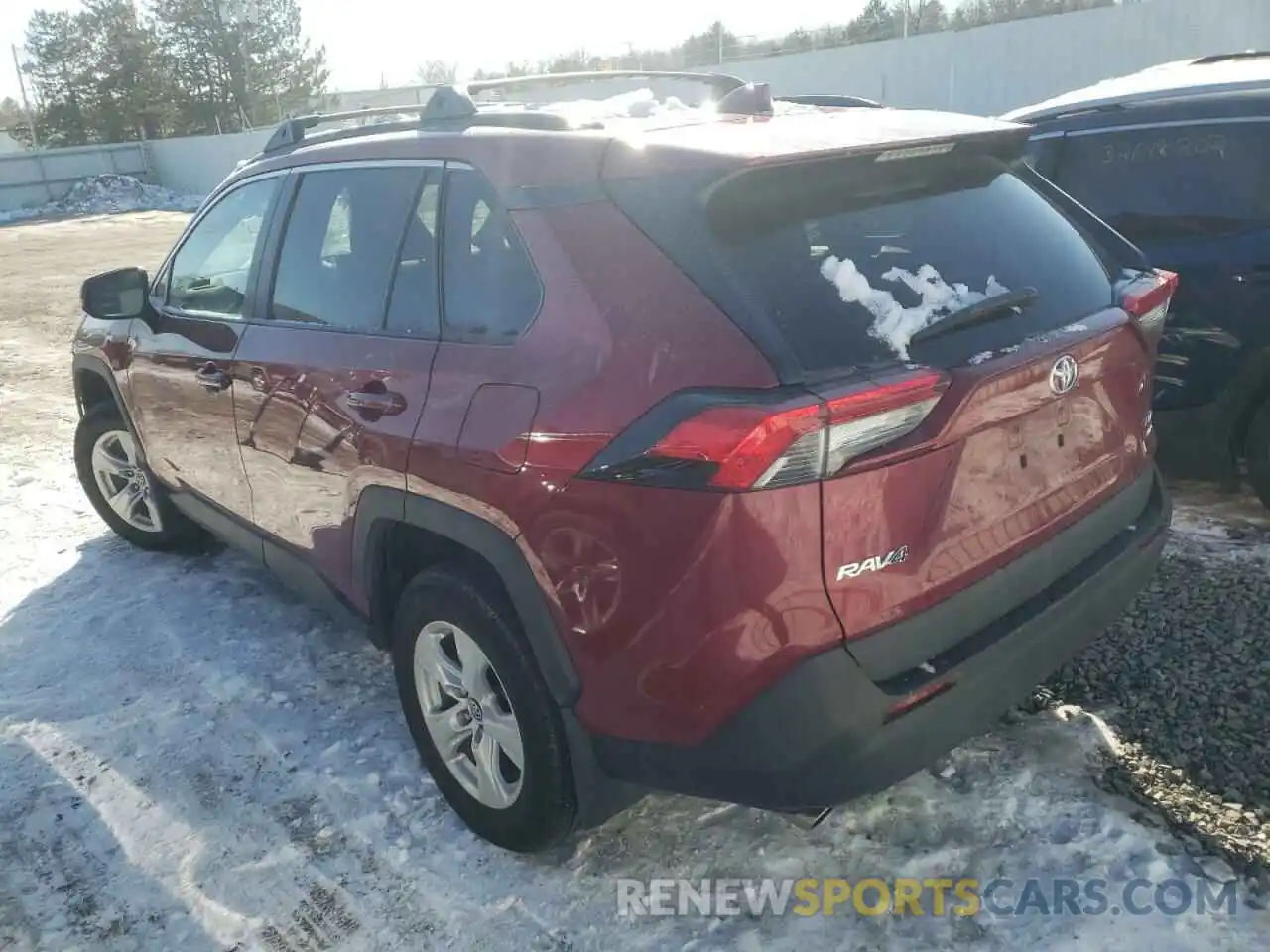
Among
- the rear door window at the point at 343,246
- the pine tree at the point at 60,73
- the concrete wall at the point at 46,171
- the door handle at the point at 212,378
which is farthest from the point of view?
the pine tree at the point at 60,73

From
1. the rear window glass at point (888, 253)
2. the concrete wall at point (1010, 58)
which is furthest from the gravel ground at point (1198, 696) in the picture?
the concrete wall at point (1010, 58)

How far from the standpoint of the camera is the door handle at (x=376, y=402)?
9.20 ft

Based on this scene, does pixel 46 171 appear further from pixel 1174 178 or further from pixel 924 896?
pixel 924 896

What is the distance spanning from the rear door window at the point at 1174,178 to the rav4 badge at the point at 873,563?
3086 millimetres

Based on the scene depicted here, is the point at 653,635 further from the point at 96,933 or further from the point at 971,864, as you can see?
the point at 96,933

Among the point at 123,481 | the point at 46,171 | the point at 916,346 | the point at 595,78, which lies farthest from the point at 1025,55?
the point at 46,171

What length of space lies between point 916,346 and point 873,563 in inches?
18.2

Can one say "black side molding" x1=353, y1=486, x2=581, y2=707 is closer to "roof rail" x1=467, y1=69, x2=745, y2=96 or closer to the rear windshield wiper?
the rear windshield wiper

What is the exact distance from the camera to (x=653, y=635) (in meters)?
2.21

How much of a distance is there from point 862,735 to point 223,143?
36.0 metres

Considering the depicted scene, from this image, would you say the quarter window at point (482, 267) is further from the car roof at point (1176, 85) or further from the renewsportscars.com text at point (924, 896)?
the car roof at point (1176, 85)

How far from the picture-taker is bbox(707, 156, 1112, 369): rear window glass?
2213 millimetres

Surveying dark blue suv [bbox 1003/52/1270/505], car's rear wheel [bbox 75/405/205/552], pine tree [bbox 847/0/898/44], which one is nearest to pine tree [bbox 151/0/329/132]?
pine tree [bbox 847/0/898/44]

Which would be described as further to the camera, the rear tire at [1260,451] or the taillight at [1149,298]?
the rear tire at [1260,451]
